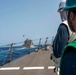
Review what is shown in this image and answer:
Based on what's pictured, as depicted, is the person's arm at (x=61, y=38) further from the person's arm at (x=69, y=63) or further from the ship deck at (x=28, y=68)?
the ship deck at (x=28, y=68)

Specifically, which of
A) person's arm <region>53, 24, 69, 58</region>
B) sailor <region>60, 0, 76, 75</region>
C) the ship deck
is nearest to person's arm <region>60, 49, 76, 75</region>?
sailor <region>60, 0, 76, 75</region>

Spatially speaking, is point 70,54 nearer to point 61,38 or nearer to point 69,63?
point 69,63

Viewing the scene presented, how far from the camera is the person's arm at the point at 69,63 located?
3.66ft

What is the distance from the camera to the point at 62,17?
Answer: 3209 millimetres

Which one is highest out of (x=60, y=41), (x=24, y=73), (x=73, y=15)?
(x=73, y=15)

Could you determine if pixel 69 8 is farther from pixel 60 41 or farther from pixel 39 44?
pixel 39 44

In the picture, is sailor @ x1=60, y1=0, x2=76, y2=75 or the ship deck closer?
sailor @ x1=60, y1=0, x2=76, y2=75

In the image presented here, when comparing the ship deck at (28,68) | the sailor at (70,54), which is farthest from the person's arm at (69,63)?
the ship deck at (28,68)

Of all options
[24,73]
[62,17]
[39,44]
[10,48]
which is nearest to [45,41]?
[39,44]

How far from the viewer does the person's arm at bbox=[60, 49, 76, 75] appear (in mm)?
1115

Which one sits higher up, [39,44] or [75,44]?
[75,44]

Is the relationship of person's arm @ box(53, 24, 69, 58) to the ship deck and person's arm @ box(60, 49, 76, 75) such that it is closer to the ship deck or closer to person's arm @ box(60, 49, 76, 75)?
person's arm @ box(60, 49, 76, 75)

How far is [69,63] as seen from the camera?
3.71ft

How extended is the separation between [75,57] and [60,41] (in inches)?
79.5
